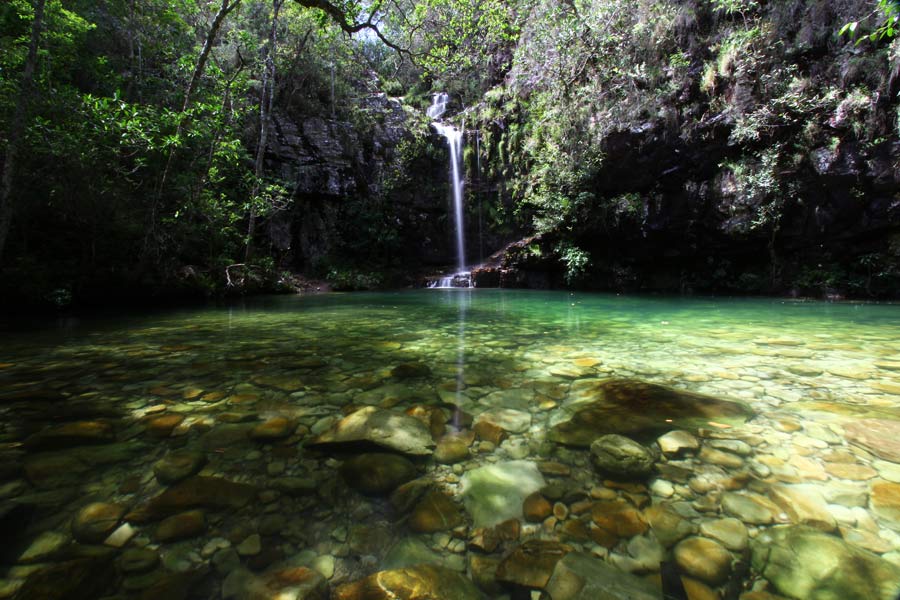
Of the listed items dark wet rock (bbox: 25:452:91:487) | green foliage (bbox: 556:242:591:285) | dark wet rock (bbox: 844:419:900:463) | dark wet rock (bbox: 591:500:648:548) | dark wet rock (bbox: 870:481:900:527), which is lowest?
dark wet rock (bbox: 591:500:648:548)

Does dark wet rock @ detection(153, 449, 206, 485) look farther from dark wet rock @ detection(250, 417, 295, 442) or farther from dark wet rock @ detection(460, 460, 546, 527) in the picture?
dark wet rock @ detection(460, 460, 546, 527)

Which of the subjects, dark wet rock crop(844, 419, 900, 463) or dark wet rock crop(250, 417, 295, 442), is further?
dark wet rock crop(250, 417, 295, 442)

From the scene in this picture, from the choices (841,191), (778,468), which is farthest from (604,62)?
(778,468)

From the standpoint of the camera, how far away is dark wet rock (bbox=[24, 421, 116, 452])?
1.80 metres

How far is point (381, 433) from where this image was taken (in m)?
1.90

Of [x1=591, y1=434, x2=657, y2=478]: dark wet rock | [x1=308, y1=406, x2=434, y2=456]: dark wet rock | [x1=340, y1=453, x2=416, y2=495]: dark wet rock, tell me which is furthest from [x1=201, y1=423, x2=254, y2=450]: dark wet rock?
[x1=591, y1=434, x2=657, y2=478]: dark wet rock

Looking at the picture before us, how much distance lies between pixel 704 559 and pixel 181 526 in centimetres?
167

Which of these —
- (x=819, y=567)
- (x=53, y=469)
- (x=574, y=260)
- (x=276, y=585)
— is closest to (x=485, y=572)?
(x=276, y=585)

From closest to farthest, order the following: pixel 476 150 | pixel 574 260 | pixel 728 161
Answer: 1. pixel 728 161
2. pixel 574 260
3. pixel 476 150

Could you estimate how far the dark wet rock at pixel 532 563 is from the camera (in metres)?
1.07

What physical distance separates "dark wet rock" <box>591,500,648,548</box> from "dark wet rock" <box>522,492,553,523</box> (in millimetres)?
159

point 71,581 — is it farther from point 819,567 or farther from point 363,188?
point 363,188

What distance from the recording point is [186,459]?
170cm

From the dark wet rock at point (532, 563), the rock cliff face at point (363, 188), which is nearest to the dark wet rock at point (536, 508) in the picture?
the dark wet rock at point (532, 563)
